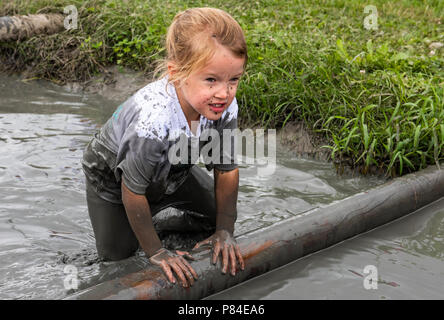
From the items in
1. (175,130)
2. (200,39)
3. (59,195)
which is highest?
(200,39)

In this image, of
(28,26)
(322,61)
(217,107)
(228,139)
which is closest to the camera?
(217,107)

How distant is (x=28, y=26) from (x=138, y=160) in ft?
15.6

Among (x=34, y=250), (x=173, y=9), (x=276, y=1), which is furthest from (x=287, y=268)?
(x=276, y=1)

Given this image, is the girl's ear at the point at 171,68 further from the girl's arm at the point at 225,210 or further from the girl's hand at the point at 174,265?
the girl's hand at the point at 174,265

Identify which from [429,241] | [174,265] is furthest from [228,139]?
[429,241]

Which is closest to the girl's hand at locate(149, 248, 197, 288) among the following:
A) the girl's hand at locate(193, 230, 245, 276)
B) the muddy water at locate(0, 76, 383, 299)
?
the girl's hand at locate(193, 230, 245, 276)

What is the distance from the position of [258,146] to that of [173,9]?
2.90 meters

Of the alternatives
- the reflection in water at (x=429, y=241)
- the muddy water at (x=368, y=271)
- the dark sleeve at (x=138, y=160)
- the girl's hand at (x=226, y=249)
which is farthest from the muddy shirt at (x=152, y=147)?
the reflection in water at (x=429, y=241)

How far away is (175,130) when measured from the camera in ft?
8.59

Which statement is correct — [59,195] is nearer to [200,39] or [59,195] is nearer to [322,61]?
[200,39]

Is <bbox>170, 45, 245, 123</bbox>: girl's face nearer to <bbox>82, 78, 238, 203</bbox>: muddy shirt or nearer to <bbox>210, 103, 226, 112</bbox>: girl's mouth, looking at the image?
<bbox>210, 103, 226, 112</bbox>: girl's mouth

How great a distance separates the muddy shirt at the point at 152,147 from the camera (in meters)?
2.52

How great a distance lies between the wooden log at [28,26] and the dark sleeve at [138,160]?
468 cm

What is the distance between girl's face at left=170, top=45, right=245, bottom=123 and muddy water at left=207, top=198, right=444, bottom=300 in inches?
34.7
